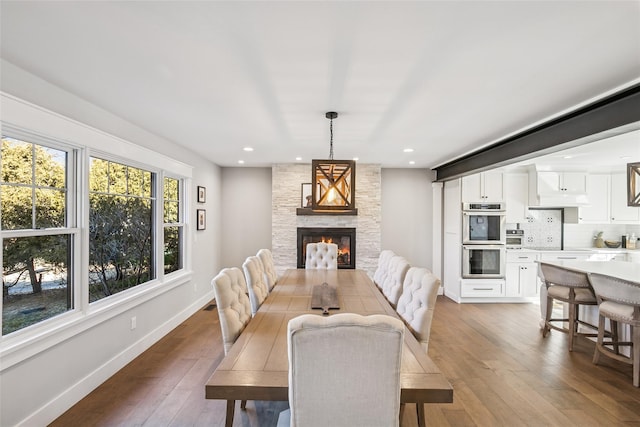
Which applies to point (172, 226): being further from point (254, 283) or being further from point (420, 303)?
point (420, 303)

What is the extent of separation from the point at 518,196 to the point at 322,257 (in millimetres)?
3799

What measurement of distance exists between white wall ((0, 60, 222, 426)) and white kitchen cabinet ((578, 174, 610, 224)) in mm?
6944

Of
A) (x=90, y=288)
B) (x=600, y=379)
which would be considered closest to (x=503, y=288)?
(x=600, y=379)

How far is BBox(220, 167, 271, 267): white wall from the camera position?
6.04m

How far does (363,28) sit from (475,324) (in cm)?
417

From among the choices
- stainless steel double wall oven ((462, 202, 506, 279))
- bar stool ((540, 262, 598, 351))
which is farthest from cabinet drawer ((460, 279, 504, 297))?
bar stool ((540, 262, 598, 351))

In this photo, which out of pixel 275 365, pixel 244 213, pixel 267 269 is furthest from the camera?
pixel 244 213

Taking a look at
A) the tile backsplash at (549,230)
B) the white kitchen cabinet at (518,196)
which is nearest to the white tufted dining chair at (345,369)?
the white kitchen cabinet at (518,196)

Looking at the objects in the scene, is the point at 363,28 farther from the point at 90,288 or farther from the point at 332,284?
the point at 90,288

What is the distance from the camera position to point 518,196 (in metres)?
5.52

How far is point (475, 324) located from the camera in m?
4.28

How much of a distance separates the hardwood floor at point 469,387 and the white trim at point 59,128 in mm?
2068

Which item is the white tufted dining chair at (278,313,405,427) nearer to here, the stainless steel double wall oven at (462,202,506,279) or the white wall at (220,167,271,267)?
the stainless steel double wall oven at (462,202,506,279)

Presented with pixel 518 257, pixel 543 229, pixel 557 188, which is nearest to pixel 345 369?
pixel 518 257
